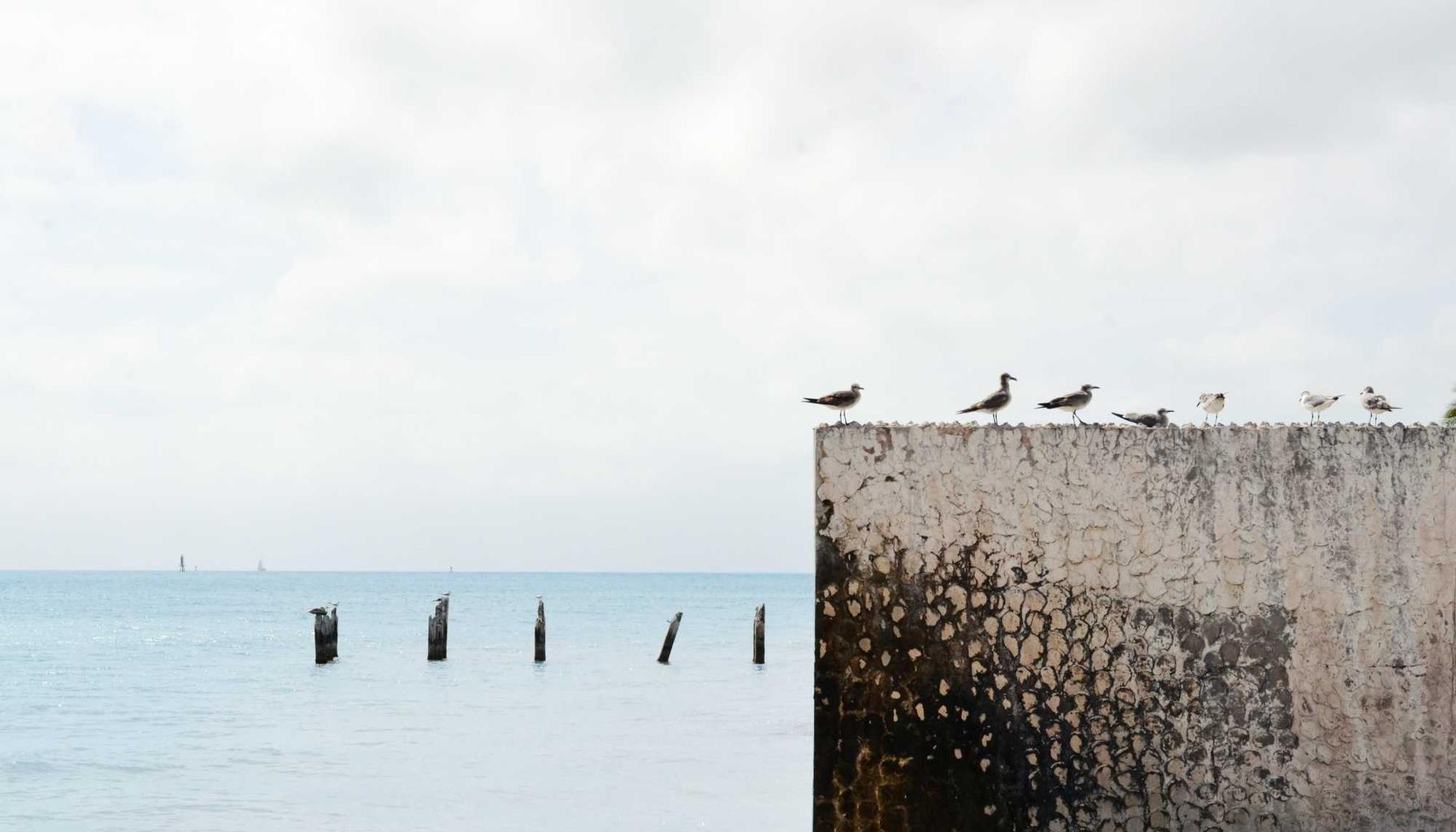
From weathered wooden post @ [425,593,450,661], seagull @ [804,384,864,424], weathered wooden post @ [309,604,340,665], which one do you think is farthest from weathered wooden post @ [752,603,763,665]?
seagull @ [804,384,864,424]

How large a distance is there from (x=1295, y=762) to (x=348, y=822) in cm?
861

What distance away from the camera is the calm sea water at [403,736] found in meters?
12.9

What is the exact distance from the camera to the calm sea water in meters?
12.9

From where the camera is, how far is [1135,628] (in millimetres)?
7320

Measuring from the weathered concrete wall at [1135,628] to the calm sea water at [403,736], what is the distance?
16.1ft

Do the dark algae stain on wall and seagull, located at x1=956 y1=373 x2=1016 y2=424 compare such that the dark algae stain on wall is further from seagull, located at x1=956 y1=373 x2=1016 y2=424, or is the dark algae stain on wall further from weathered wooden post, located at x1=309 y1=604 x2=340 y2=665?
weathered wooden post, located at x1=309 y1=604 x2=340 y2=665

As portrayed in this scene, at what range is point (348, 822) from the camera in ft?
40.5

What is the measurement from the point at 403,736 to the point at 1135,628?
12555mm

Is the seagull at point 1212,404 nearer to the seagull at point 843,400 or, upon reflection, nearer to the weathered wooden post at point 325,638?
the seagull at point 843,400

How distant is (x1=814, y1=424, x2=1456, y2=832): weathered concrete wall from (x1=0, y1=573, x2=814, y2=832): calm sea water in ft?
16.1

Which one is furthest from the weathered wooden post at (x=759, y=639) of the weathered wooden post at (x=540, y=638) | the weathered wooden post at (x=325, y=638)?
the weathered wooden post at (x=325, y=638)

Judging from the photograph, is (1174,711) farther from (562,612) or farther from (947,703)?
(562,612)

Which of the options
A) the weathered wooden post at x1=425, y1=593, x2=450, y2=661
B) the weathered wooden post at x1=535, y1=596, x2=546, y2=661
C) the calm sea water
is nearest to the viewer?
the calm sea water

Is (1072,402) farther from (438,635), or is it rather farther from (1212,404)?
(438,635)
